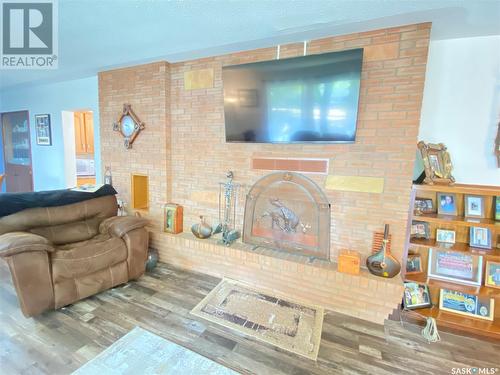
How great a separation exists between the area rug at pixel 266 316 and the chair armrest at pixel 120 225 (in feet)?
3.34

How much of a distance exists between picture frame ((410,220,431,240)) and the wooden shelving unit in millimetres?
36

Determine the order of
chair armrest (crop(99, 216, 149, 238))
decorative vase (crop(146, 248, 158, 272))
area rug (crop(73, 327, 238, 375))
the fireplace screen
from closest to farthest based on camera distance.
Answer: area rug (crop(73, 327, 238, 375)) < the fireplace screen < chair armrest (crop(99, 216, 149, 238)) < decorative vase (crop(146, 248, 158, 272))

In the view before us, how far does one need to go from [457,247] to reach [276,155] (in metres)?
1.68

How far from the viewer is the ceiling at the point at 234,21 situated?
157 cm

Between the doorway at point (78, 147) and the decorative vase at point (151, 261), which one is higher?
the doorway at point (78, 147)

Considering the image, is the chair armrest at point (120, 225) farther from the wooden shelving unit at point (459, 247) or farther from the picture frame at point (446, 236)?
the picture frame at point (446, 236)

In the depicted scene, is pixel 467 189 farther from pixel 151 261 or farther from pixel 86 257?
pixel 86 257

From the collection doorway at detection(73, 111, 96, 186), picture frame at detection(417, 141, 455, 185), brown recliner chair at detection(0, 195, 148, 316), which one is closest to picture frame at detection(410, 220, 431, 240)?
picture frame at detection(417, 141, 455, 185)

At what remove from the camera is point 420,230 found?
2.06 meters

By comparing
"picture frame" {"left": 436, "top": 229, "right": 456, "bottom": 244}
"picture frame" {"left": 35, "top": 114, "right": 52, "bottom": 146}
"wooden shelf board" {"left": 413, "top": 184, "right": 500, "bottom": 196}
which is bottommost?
"picture frame" {"left": 436, "top": 229, "right": 456, "bottom": 244}

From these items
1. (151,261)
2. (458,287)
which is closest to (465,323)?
(458,287)

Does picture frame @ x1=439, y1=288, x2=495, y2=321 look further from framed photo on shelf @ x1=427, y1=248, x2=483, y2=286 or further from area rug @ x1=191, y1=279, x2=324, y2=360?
area rug @ x1=191, y1=279, x2=324, y2=360

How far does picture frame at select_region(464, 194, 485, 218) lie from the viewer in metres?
1.91

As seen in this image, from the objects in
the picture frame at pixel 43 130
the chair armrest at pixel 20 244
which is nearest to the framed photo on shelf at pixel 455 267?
the chair armrest at pixel 20 244
